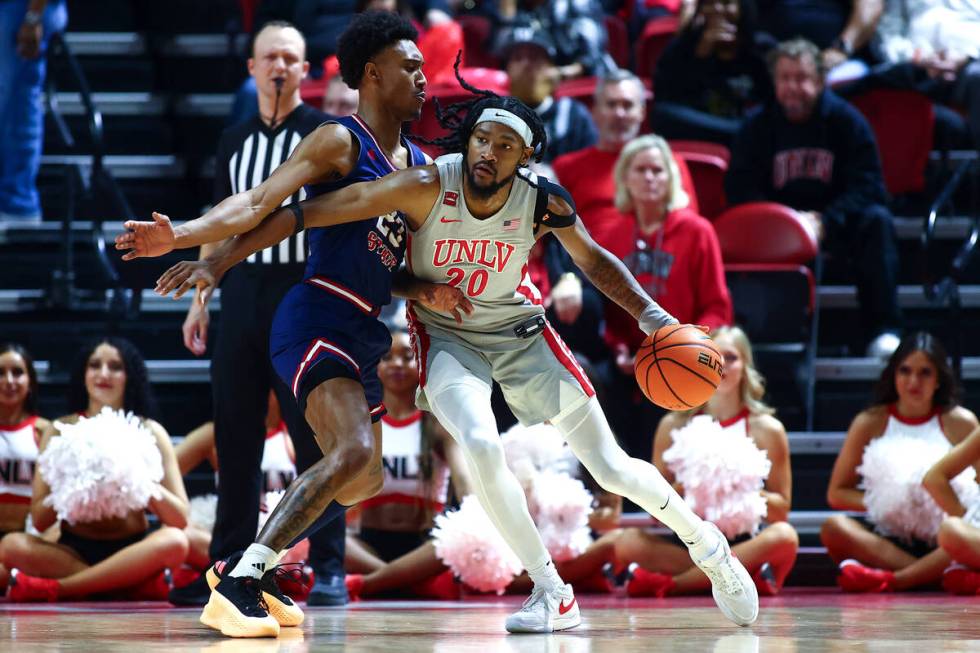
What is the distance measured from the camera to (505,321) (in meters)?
4.51

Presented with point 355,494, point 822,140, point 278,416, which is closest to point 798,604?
point 355,494

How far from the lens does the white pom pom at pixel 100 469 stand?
589 cm

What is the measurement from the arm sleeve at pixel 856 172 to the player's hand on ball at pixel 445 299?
12.4 ft

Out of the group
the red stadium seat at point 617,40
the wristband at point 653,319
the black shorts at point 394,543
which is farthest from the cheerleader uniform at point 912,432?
the red stadium seat at point 617,40

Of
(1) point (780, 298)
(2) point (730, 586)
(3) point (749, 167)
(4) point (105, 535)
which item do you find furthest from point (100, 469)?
(3) point (749, 167)

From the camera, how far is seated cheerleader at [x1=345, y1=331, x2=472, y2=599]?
6.16 m

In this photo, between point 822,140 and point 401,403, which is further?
point 822,140

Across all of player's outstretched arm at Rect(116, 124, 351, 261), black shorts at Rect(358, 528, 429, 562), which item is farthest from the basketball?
black shorts at Rect(358, 528, 429, 562)

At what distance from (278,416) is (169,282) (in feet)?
8.91

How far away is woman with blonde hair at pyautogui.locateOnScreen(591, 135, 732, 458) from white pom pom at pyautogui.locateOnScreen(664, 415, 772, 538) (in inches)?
26.3

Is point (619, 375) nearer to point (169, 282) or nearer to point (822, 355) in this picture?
point (822, 355)

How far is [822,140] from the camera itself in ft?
25.8

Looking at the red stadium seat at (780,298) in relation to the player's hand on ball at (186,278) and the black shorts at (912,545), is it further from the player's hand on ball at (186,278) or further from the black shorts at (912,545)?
the player's hand on ball at (186,278)

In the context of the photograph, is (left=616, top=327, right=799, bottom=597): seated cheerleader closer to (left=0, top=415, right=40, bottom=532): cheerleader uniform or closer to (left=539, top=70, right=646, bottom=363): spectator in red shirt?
(left=539, top=70, right=646, bottom=363): spectator in red shirt
